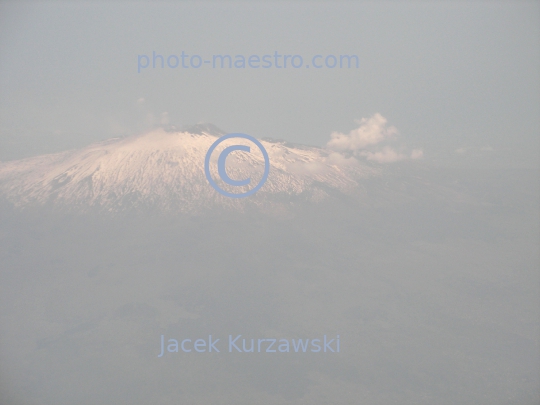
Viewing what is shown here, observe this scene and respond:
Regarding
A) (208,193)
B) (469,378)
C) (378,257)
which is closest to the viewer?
(469,378)

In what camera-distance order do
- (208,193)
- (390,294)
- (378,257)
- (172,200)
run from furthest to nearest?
(208,193) → (172,200) → (378,257) → (390,294)

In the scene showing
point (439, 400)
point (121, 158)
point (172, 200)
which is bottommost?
point (439, 400)

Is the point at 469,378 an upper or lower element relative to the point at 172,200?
lower

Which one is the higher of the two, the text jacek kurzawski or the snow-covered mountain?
the snow-covered mountain

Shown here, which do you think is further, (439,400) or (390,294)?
(390,294)

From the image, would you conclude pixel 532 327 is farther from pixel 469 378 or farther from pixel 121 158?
pixel 121 158

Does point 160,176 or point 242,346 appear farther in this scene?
point 160,176

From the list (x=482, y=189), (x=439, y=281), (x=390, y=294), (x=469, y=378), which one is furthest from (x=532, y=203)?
(x=469, y=378)

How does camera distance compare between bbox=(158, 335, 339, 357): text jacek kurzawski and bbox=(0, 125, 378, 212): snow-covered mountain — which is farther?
bbox=(0, 125, 378, 212): snow-covered mountain
